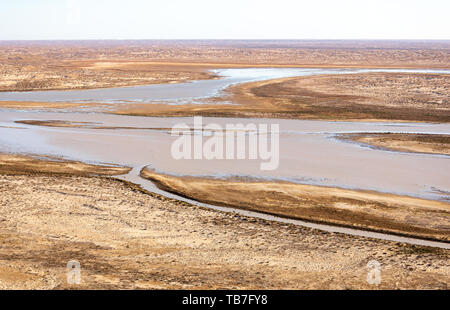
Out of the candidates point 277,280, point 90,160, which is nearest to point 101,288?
point 277,280

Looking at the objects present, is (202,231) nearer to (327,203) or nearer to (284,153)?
(327,203)

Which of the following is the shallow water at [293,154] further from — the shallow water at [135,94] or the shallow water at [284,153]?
the shallow water at [135,94]

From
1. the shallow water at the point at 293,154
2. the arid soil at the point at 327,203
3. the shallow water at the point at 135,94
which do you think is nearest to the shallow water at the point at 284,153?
the shallow water at the point at 293,154

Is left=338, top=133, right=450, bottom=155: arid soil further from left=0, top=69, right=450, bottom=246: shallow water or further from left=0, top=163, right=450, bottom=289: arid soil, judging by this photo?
left=0, top=163, right=450, bottom=289: arid soil

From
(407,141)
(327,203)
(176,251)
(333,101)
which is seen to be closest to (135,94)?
(333,101)

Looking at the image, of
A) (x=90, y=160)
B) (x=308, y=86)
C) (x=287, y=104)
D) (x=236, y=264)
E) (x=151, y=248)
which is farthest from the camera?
(x=308, y=86)

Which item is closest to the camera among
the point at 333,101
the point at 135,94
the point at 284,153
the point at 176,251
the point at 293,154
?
the point at 176,251

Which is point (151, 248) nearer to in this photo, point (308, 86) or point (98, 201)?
point (98, 201)
